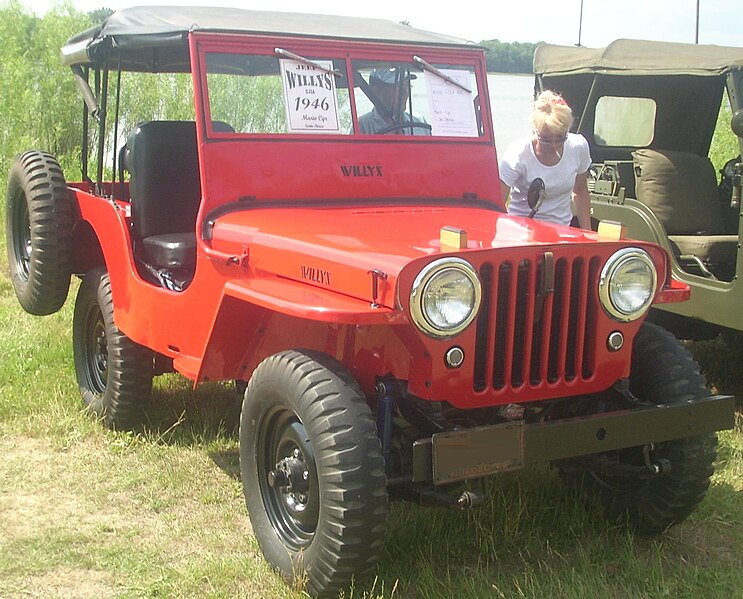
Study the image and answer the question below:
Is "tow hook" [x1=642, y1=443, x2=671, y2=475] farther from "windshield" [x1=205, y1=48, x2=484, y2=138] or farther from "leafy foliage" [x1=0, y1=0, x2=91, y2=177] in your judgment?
"leafy foliage" [x1=0, y1=0, x2=91, y2=177]

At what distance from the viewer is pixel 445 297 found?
2.96 meters

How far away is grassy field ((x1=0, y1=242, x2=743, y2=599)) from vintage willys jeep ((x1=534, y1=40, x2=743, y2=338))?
109 centimetres

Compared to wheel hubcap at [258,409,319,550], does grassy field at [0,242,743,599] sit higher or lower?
lower

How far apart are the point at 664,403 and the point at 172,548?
6.36 ft

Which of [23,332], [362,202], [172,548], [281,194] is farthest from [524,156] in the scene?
[23,332]

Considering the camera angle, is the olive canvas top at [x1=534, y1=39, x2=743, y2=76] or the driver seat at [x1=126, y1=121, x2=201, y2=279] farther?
the olive canvas top at [x1=534, y1=39, x2=743, y2=76]

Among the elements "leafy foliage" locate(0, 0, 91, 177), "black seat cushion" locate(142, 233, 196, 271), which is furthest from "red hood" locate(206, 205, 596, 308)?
"leafy foliage" locate(0, 0, 91, 177)

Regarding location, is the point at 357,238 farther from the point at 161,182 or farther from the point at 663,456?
the point at 161,182

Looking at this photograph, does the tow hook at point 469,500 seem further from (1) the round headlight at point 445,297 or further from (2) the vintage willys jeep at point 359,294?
(1) the round headlight at point 445,297

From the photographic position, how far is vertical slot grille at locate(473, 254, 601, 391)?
3096mm

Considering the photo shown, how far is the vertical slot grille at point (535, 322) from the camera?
310 cm

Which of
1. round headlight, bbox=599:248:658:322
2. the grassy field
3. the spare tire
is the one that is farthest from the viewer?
the spare tire

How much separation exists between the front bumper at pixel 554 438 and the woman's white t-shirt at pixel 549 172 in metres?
1.86

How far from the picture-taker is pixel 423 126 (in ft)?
14.3
